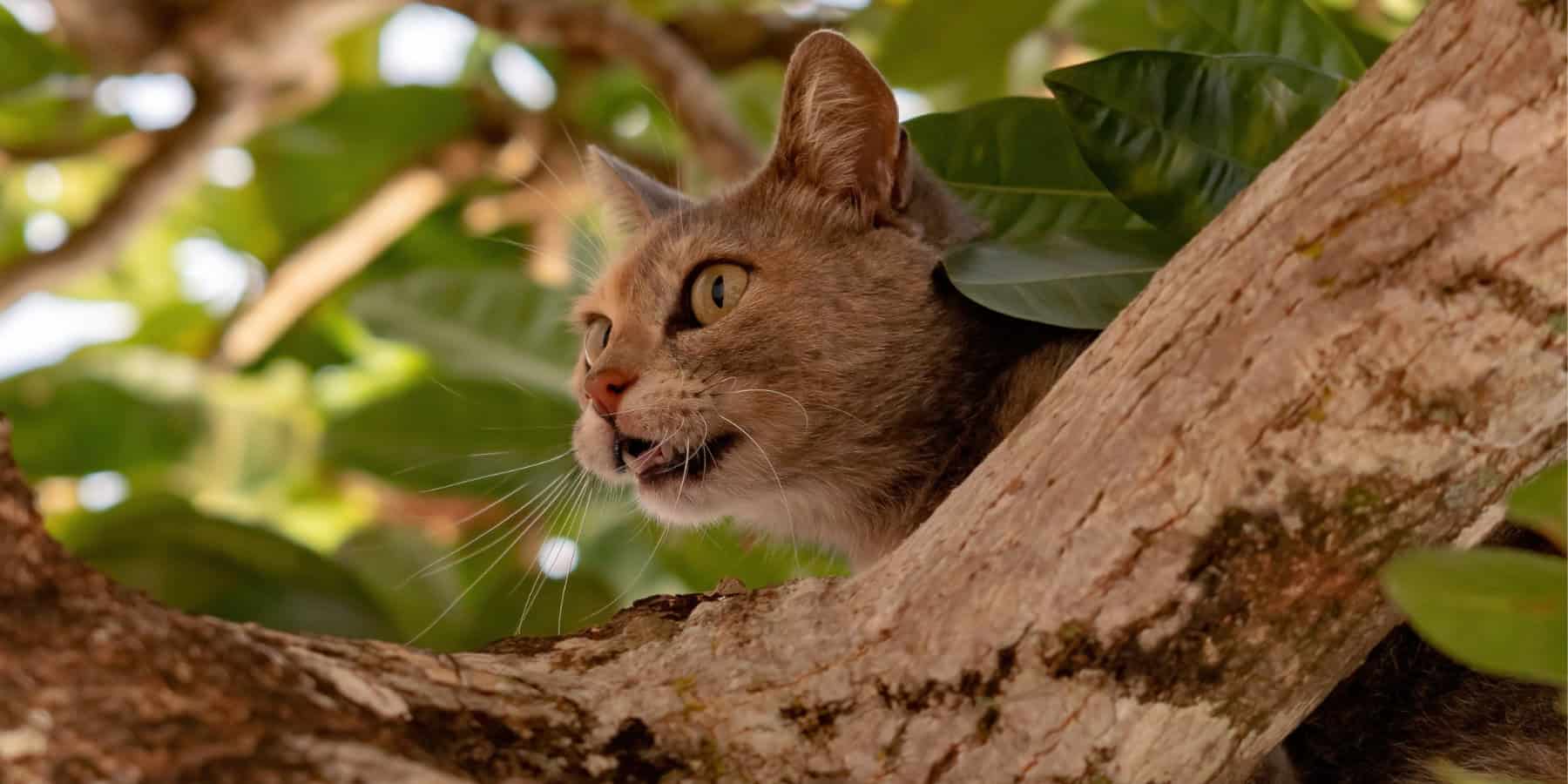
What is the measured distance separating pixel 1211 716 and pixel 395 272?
328 cm

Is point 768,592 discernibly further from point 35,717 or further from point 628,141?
point 628,141

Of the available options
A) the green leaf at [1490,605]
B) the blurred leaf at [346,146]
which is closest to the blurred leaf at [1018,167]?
the green leaf at [1490,605]

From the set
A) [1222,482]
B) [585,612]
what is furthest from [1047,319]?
[585,612]

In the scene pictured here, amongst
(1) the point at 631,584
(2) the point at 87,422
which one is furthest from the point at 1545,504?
(2) the point at 87,422

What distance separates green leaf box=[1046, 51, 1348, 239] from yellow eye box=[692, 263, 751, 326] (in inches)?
24.5

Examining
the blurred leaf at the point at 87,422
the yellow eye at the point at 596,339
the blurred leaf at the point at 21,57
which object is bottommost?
the yellow eye at the point at 596,339

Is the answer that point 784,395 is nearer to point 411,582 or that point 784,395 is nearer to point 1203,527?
point 1203,527

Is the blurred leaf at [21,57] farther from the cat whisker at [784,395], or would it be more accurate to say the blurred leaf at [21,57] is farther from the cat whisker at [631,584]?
the cat whisker at [784,395]

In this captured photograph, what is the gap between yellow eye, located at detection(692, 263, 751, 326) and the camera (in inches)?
85.8

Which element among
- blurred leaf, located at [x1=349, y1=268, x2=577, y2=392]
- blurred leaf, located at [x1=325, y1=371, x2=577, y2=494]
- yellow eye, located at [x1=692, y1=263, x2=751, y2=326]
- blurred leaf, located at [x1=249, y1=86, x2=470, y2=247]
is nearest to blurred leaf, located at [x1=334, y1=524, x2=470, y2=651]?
blurred leaf, located at [x1=325, y1=371, x2=577, y2=494]

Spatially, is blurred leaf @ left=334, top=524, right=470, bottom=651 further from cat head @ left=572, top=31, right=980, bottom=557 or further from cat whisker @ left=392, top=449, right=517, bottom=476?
cat head @ left=572, top=31, right=980, bottom=557

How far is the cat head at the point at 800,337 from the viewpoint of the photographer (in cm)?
208

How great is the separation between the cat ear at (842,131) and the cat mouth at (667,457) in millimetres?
480

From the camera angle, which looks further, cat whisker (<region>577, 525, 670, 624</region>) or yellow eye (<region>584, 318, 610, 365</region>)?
cat whisker (<region>577, 525, 670, 624</region>)
